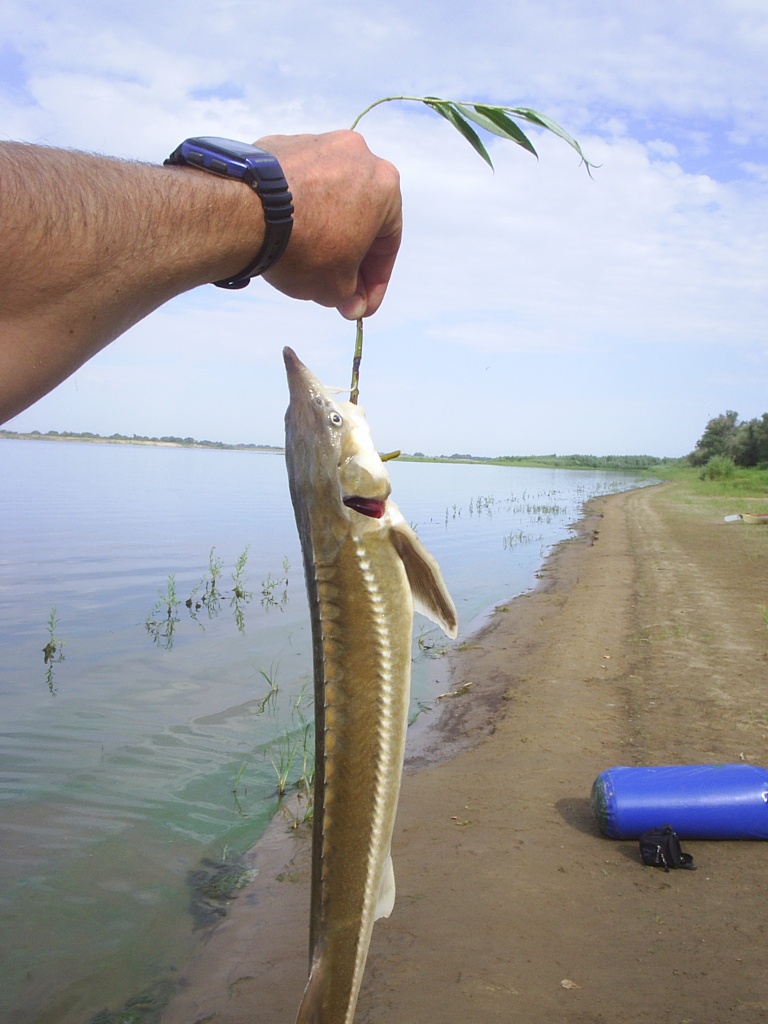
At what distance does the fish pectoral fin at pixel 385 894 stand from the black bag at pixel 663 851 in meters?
3.48

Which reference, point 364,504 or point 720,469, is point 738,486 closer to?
point 720,469

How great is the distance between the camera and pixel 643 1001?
3.81m

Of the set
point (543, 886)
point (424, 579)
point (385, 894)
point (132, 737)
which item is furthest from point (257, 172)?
point (132, 737)

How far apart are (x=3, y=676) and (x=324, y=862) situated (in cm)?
944

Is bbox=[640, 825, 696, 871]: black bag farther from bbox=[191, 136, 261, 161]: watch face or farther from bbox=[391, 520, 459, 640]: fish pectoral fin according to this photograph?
bbox=[191, 136, 261, 161]: watch face

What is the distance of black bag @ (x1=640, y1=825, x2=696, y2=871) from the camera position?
513 cm

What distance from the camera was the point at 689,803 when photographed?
17.7ft

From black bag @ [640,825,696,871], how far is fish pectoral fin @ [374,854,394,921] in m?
3.48

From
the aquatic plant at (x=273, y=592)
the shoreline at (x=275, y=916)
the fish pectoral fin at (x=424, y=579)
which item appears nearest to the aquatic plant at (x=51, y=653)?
the aquatic plant at (x=273, y=592)

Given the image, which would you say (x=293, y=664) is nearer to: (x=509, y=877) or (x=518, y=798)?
(x=518, y=798)

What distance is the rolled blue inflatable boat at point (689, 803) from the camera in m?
5.32

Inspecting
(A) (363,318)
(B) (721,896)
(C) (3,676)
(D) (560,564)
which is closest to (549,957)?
(B) (721,896)

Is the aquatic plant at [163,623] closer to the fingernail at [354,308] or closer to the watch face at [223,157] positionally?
the fingernail at [354,308]

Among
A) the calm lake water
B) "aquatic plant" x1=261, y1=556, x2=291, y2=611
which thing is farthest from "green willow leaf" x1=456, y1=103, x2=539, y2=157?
"aquatic plant" x1=261, y1=556, x2=291, y2=611
